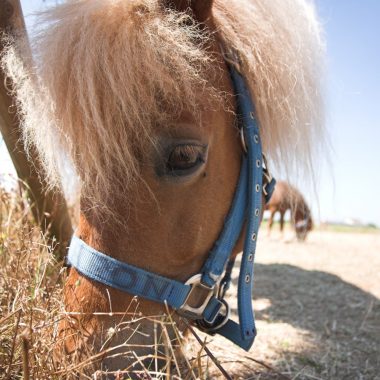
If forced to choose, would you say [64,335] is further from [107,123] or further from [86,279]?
[107,123]

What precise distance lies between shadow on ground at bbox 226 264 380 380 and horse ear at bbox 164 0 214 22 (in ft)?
3.74

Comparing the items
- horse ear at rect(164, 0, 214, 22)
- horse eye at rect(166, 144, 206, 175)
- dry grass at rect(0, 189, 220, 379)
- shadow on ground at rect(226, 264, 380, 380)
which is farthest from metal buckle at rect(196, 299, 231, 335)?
horse ear at rect(164, 0, 214, 22)

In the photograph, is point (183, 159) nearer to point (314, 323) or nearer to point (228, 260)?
point (228, 260)

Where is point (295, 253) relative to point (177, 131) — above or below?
below

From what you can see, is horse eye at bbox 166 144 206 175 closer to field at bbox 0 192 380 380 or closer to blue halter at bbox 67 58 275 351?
blue halter at bbox 67 58 275 351

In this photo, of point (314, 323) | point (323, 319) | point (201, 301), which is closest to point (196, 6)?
point (201, 301)

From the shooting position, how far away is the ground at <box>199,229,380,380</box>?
1.78 meters

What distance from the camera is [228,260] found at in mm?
1320

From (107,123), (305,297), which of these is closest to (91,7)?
(107,123)

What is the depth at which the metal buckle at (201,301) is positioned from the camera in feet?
3.95

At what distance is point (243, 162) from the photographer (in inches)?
52.6

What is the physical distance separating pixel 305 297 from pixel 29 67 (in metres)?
3.14

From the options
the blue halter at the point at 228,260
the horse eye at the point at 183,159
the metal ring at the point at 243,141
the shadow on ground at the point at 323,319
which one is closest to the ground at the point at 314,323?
the shadow on ground at the point at 323,319

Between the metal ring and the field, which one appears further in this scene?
the metal ring
